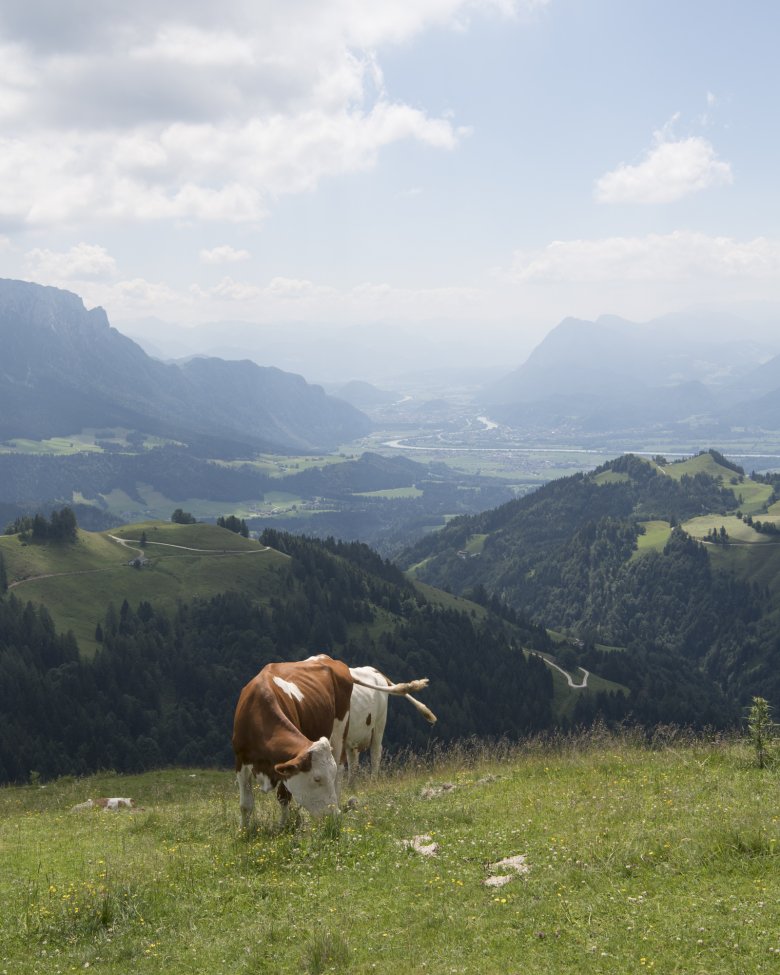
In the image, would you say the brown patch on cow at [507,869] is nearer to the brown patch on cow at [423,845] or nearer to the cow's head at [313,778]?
the brown patch on cow at [423,845]

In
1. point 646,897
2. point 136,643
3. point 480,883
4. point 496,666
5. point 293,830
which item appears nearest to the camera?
point 646,897

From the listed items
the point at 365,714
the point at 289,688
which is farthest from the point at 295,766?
the point at 365,714

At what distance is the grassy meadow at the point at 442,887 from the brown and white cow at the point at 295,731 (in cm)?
82

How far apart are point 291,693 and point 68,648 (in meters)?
142

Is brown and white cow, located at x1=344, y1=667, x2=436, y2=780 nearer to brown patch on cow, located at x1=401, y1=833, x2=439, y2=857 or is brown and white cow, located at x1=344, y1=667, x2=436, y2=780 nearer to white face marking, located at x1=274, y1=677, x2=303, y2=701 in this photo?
white face marking, located at x1=274, y1=677, x2=303, y2=701

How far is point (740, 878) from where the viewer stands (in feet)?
46.9

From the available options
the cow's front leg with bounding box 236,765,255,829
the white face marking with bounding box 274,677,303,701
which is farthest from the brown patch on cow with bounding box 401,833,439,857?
the white face marking with bounding box 274,677,303,701

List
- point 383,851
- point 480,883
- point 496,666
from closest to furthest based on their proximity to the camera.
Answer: point 480,883, point 383,851, point 496,666

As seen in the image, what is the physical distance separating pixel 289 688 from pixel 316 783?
161 inches

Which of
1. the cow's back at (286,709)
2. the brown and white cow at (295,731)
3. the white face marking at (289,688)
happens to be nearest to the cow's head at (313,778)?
the brown and white cow at (295,731)

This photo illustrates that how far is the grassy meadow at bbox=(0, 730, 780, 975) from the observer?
1281 cm

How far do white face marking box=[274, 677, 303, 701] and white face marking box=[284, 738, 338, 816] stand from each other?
11.8 ft

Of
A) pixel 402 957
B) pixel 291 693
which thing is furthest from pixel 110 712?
pixel 402 957

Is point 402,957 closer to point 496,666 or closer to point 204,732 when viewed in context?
point 204,732
